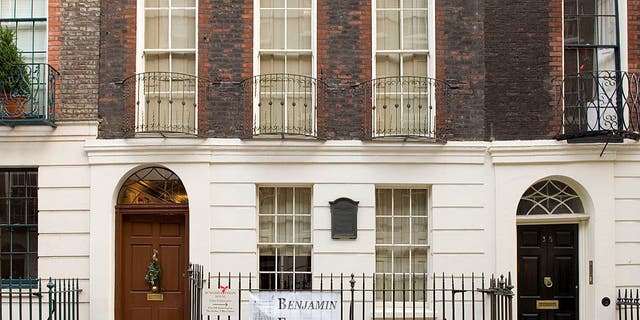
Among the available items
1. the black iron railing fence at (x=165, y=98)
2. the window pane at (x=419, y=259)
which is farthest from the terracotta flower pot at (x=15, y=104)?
the window pane at (x=419, y=259)

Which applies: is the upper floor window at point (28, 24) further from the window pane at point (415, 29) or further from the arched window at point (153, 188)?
the window pane at point (415, 29)

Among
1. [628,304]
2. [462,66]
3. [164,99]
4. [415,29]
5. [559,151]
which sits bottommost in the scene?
→ [628,304]

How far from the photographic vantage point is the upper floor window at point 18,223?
12.3 m

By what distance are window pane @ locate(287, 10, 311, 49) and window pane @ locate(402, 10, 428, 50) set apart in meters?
1.57

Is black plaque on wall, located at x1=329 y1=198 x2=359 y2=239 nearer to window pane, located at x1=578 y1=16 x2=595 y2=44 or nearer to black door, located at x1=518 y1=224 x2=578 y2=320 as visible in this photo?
black door, located at x1=518 y1=224 x2=578 y2=320

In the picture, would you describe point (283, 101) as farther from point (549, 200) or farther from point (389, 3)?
point (549, 200)

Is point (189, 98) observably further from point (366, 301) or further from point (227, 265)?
point (366, 301)

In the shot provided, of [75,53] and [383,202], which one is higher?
[75,53]

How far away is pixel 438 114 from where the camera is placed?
12.3 meters

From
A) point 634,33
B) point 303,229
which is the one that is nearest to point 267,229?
point 303,229

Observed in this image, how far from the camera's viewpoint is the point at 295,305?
10.3 m

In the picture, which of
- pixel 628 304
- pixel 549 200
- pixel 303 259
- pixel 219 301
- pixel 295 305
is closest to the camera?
pixel 295 305

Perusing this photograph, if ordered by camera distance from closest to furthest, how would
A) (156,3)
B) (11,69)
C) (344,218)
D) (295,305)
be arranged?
1. (295,305)
2. (11,69)
3. (344,218)
4. (156,3)

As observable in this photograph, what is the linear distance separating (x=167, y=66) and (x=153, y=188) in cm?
199
